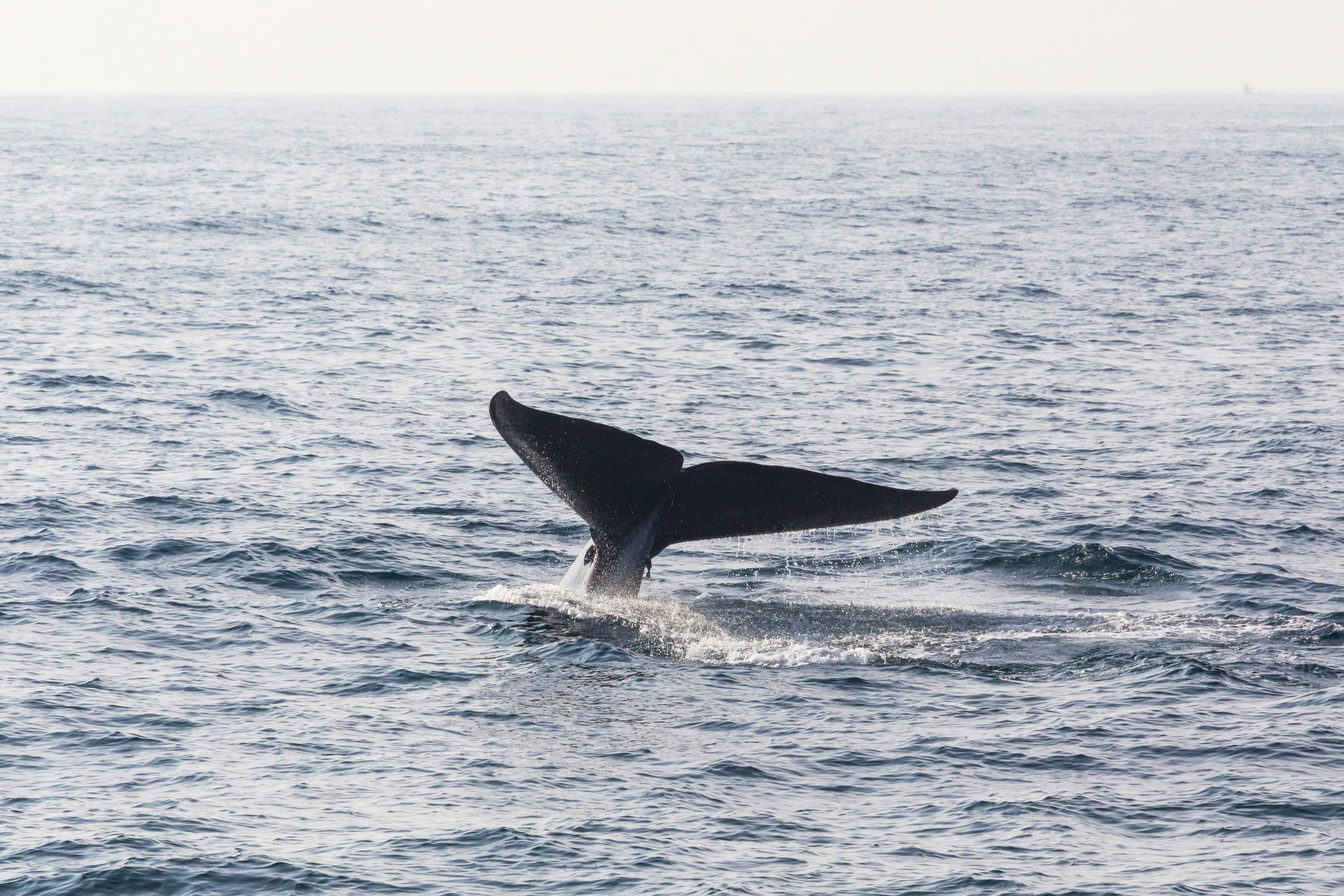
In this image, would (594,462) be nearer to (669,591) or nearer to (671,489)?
(671,489)

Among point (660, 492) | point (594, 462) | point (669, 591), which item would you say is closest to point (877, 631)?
point (669, 591)

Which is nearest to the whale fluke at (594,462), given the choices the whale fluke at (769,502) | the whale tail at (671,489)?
the whale tail at (671,489)

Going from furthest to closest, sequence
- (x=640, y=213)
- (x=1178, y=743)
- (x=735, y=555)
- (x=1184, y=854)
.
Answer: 1. (x=640, y=213)
2. (x=735, y=555)
3. (x=1178, y=743)
4. (x=1184, y=854)

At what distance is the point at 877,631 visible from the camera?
49.0ft

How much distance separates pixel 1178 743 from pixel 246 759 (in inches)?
279

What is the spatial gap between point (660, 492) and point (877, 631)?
2.58 metres

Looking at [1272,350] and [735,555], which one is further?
[1272,350]

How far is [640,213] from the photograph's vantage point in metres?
59.6

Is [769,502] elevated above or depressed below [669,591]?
above

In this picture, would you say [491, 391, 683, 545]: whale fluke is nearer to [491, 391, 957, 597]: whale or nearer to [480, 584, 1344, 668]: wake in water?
[491, 391, 957, 597]: whale

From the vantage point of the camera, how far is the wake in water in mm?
14203

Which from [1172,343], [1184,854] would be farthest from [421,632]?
[1172,343]

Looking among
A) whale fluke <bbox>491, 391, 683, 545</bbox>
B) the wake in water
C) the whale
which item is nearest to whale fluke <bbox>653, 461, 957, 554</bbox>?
the whale

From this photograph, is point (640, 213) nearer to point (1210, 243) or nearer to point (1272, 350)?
point (1210, 243)
